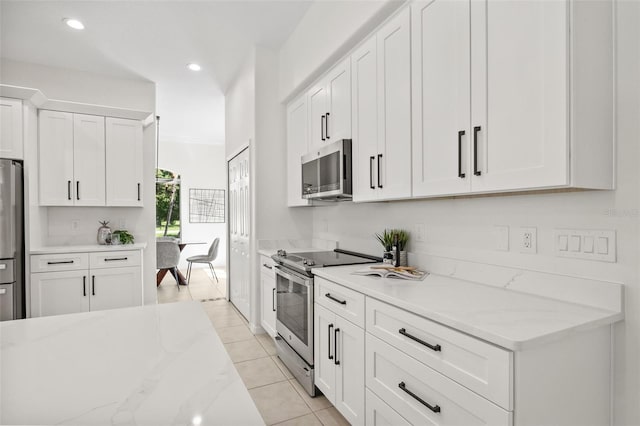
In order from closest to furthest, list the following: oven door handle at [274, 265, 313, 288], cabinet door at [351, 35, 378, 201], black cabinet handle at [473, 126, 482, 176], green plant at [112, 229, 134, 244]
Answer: black cabinet handle at [473, 126, 482, 176] → cabinet door at [351, 35, 378, 201] → oven door handle at [274, 265, 313, 288] → green plant at [112, 229, 134, 244]

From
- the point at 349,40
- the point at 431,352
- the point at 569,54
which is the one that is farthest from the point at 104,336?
the point at 349,40

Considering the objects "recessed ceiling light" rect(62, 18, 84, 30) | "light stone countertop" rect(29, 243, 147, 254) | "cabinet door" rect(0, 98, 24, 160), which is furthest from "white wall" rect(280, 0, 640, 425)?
"cabinet door" rect(0, 98, 24, 160)

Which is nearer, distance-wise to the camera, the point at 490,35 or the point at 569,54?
the point at 569,54

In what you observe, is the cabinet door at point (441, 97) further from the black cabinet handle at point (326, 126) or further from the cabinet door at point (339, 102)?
the black cabinet handle at point (326, 126)

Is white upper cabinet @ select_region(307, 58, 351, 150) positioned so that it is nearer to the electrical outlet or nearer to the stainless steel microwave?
the stainless steel microwave

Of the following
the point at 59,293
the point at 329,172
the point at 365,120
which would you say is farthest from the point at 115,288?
the point at 365,120

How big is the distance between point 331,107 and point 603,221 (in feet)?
6.25

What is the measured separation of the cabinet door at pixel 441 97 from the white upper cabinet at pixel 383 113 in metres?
0.07

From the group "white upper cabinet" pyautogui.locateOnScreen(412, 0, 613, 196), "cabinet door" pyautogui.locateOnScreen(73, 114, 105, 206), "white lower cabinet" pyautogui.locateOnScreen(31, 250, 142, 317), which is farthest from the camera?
"cabinet door" pyautogui.locateOnScreen(73, 114, 105, 206)

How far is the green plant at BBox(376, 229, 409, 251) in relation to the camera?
223 cm

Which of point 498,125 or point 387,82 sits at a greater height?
point 387,82

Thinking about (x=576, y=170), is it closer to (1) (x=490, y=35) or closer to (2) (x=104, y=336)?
(1) (x=490, y=35)

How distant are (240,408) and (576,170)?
4.11 feet

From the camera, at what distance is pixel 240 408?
0.60 metres
